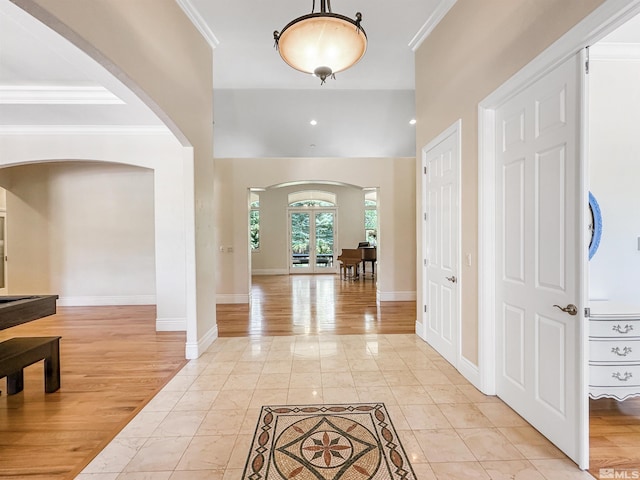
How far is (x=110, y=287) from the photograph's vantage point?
6180 mm

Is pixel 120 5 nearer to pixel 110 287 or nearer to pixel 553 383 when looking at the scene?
pixel 553 383

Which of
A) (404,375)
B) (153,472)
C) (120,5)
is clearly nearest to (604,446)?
(404,375)

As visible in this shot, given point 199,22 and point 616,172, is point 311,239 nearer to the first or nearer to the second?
point 199,22

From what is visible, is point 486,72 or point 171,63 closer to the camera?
point 486,72

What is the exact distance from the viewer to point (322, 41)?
2098mm

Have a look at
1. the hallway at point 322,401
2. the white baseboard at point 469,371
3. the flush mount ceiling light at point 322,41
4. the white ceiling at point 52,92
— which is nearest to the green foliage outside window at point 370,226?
the hallway at point 322,401

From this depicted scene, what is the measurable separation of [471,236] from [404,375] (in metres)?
1.44

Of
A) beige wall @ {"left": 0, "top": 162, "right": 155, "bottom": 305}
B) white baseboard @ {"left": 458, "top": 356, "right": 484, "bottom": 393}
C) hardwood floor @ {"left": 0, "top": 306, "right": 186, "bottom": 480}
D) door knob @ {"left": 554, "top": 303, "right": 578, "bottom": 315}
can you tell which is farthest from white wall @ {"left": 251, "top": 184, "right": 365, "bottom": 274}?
door knob @ {"left": 554, "top": 303, "right": 578, "bottom": 315}

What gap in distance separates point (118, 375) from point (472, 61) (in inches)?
175

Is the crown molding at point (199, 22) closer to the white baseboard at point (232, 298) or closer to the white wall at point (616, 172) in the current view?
the white wall at point (616, 172)

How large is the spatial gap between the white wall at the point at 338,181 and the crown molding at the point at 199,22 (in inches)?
106

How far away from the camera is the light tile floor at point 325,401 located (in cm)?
173

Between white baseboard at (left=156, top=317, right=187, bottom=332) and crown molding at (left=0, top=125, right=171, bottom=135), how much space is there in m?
2.80

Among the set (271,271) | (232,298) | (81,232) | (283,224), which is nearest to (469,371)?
(232,298)
